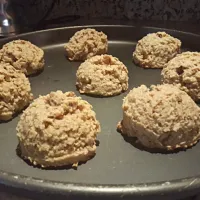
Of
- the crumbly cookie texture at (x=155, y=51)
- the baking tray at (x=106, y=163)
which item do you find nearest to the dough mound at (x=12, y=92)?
the baking tray at (x=106, y=163)

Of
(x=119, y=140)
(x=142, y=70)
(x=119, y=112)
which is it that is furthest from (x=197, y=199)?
(x=142, y=70)

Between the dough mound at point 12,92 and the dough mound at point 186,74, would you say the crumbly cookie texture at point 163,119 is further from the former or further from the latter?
the dough mound at point 12,92

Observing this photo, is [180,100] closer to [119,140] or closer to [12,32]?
[119,140]

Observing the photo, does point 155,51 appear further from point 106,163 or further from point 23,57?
point 106,163

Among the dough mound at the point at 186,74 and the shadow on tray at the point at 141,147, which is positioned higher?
the dough mound at the point at 186,74

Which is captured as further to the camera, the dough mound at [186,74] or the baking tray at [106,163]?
the dough mound at [186,74]

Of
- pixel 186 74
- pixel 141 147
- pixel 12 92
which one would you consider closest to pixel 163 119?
pixel 141 147
